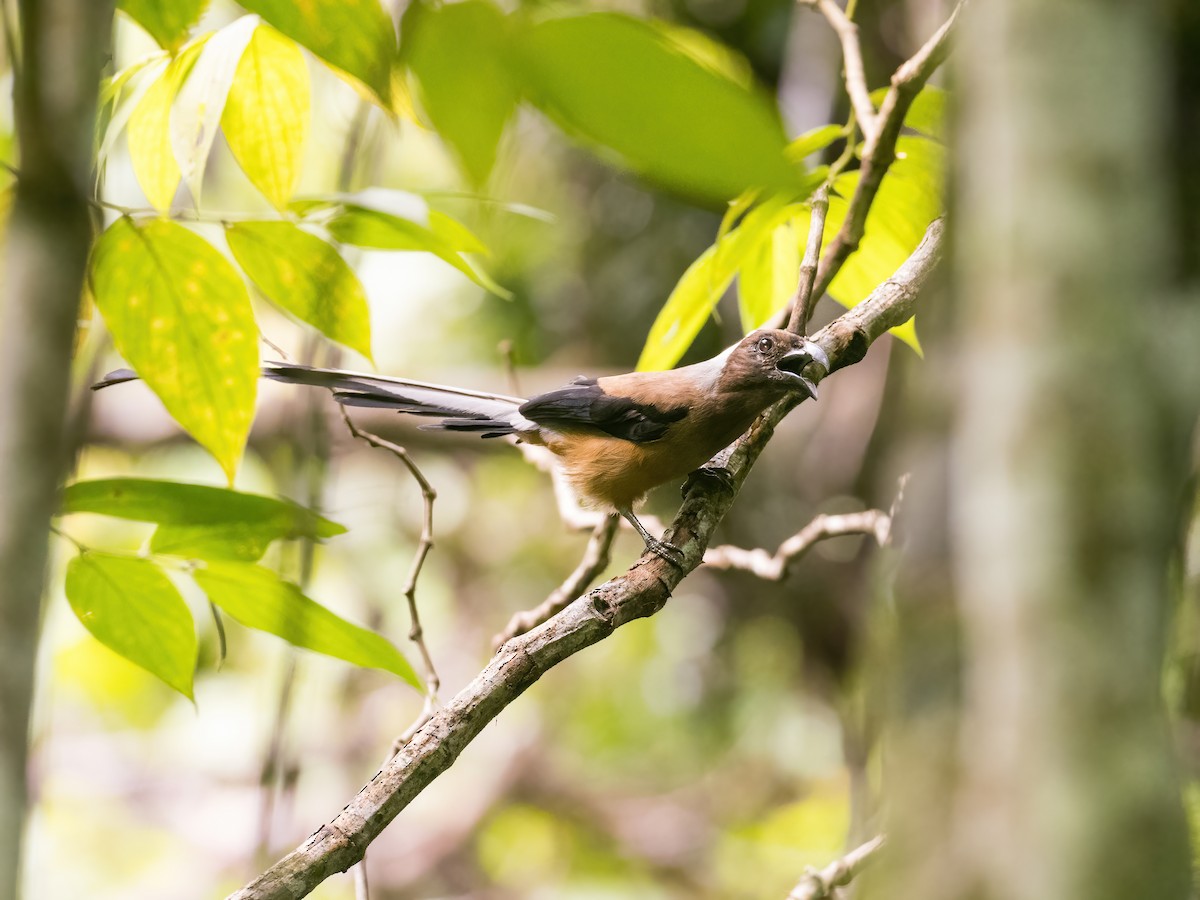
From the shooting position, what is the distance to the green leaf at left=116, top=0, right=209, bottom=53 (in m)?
1.52

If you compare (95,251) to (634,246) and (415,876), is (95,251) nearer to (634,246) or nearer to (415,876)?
(634,246)

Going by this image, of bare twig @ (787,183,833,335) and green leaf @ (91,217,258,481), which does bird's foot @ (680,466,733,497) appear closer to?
bare twig @ (787,183,833,335)

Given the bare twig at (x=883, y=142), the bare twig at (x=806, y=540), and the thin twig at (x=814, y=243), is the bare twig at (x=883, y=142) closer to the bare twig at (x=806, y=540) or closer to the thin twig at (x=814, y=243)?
the thin twig at (x=814, y=243)

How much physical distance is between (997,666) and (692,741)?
8841mm

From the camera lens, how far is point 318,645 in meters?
1.72

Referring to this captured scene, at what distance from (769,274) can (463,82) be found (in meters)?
2.22

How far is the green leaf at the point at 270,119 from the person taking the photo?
1.89m

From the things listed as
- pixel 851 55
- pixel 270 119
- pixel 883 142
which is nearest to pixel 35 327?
pixel 270 119

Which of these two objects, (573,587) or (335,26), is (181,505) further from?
(573,587)

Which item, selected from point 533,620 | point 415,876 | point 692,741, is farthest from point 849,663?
point 533,620

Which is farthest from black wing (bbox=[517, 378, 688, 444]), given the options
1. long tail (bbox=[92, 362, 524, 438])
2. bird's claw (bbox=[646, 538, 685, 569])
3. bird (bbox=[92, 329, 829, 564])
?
bird's claw (bbox=[646, 538, 685, 569])

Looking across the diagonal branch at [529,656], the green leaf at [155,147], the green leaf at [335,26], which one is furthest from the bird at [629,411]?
the green leaf at [335,26]

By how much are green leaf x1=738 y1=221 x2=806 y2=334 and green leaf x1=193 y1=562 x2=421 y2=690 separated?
1646mm

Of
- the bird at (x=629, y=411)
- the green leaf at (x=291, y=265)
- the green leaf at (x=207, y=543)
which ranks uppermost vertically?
the bird at (x=629, y=411)
